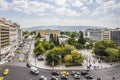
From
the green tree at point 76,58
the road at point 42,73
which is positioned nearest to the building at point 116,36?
the road at point 42,73

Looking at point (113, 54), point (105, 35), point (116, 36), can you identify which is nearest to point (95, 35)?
point (105, 35)

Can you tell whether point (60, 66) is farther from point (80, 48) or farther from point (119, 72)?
point (80, 48)

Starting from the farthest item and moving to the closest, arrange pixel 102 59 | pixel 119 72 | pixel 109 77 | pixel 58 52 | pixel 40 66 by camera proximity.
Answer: pixel 102 59
pixel 58 52
pixel 40 66
pixel 119 72
pixel 109 77

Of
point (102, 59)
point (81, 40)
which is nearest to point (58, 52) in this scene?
point (102, 59)

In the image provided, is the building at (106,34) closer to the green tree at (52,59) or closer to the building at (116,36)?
the building at (116,36)

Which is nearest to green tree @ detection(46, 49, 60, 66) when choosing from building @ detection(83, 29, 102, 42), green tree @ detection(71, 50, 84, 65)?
green tree @ detection(71, 50, 84, 65)

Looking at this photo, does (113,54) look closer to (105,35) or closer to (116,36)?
(116,36)

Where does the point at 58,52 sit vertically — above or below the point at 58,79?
above

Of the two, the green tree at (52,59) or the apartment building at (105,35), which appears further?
the apartment building at (105,35)

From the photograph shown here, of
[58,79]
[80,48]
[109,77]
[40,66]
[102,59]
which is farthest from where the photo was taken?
[80,48]

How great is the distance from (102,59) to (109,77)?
73.3 feet

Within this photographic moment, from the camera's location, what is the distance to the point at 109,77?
51.4 metres

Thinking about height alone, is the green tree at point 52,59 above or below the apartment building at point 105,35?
below

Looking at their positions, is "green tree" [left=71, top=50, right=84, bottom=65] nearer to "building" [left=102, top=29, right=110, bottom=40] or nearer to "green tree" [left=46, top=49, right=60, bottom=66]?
"green tree" [left=46, top=49, right=60, bottom=66]
